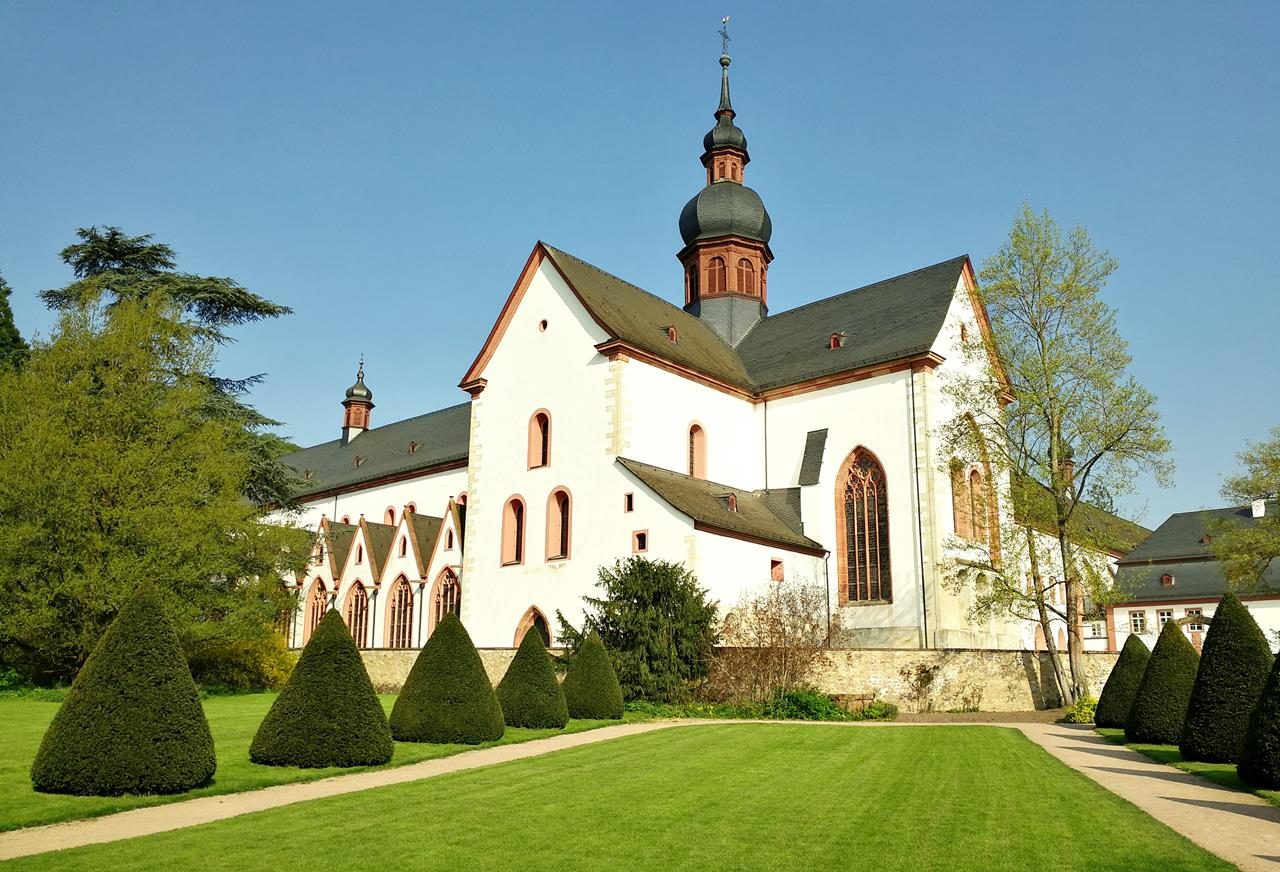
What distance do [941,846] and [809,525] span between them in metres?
23.4

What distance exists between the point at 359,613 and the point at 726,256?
21228 millimetres

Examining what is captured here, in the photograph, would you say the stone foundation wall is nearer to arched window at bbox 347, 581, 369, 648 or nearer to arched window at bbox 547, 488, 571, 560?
arched window at bbox 547, 488, 571, 560

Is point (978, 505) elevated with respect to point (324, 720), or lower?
elevated

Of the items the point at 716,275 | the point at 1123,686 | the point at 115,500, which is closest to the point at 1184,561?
the point at 716,275

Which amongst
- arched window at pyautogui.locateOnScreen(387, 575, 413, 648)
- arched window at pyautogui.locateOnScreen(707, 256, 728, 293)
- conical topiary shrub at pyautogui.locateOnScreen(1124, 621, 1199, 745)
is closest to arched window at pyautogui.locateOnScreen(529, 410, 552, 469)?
arched window at pyautogui.locateOnScreen(387, 575, 413, 648)

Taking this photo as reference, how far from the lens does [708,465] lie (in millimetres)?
33219

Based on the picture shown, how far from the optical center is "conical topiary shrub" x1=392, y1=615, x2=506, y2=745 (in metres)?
16.5

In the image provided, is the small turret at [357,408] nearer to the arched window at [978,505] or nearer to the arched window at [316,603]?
the arched window at [316,603]

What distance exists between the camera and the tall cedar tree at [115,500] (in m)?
25.6

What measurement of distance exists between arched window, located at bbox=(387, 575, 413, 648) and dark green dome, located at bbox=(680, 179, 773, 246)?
18.5m

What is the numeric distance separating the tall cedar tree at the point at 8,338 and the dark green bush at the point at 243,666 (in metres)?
13.2

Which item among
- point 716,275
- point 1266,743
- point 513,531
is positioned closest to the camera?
point 1266,743

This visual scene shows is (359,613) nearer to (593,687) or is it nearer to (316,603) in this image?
(316,603)

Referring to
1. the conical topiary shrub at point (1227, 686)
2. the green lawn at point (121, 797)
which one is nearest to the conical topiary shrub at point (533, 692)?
the green lawn at point (121, 797)
